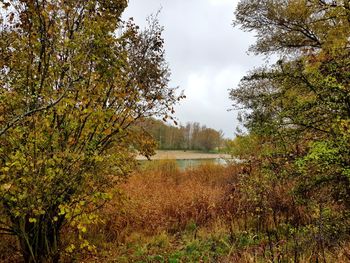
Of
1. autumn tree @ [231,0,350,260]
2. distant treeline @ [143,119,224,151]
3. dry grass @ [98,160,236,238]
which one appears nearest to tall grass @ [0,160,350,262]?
dry grass @ [98,160,236,238]

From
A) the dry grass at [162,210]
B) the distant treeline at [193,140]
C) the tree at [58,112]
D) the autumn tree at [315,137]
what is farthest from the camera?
the distant treeline at [193,140]

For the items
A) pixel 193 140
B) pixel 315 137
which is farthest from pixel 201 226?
pixel 193 140

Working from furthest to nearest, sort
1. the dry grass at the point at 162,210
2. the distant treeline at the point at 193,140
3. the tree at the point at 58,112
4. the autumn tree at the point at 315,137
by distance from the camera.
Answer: the distant treeline at the point at 193,140
the dry grass at the point at 162,210
the autumn tree at the point at 315,137
the tree at the point at 58,112

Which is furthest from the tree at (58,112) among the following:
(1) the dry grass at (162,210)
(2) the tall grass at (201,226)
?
(1) the dry grass at (162,210)

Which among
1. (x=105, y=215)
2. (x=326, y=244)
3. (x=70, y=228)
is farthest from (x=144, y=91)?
(x=326, y=244)

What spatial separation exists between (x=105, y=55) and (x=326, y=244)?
4.22 metres

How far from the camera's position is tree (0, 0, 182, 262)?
371 centimetres

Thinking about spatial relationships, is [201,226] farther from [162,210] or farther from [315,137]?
[315,137]

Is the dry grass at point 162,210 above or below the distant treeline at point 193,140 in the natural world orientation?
below

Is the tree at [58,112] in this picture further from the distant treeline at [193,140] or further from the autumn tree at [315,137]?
the distant treeline at [193,140]

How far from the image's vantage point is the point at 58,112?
12.4ft

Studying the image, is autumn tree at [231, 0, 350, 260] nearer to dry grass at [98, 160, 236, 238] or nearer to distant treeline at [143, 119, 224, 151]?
dry grass at [98, 160, 236, 238]

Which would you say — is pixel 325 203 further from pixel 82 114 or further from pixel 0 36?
pixel 0 36

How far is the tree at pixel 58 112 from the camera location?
12.2ft
